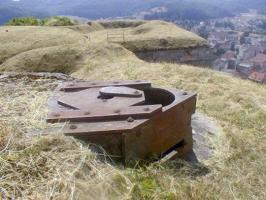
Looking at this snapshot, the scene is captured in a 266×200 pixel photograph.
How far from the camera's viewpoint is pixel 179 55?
66.5 ft

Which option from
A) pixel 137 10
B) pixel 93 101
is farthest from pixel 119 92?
pixel 137 10

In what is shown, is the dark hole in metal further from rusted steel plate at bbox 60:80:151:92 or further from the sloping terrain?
the sloping terrain

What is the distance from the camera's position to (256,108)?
20.3 ft

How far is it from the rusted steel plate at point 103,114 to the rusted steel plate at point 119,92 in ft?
1.11

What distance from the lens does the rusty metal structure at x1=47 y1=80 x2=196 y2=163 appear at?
3182 millimetres

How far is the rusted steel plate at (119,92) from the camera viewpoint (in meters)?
3.76

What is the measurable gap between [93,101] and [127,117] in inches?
19.8

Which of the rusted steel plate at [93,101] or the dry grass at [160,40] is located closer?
the rusted steel plate at [93,101]

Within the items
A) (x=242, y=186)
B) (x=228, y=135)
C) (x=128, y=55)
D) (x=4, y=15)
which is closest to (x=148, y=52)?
(x=128, y=55)

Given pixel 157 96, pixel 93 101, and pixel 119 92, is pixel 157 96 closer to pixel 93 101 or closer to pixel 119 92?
pixel 119 92

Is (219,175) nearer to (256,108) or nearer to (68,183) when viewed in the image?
(68,183)

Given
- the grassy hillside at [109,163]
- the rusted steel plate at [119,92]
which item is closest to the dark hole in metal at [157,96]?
the rusted steel plate at [119,92]

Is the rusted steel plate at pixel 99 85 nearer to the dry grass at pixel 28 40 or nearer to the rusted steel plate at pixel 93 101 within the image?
the rusted steel plate at pixel 93 101

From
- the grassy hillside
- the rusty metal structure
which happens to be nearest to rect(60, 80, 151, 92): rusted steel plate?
the rusty metal structure
